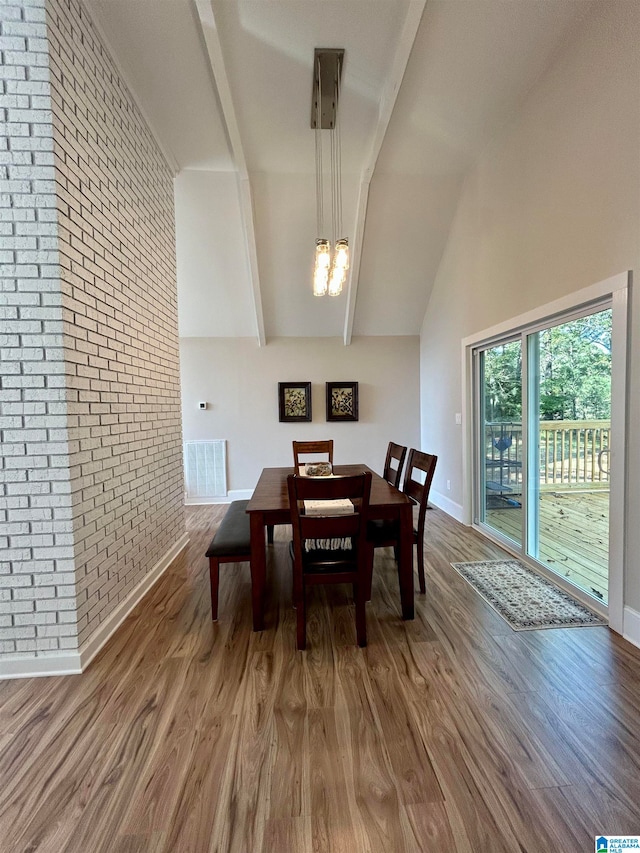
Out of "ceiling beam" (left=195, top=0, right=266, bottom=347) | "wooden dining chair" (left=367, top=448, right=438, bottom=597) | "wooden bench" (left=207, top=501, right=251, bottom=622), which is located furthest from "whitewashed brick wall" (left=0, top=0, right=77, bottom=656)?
"wooden dining chair" (left=367, top=448, right=438, bottom=597)

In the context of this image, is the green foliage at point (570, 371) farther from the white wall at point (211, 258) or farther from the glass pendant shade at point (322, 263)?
the white wall at point (211, 258)

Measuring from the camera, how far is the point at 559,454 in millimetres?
2678

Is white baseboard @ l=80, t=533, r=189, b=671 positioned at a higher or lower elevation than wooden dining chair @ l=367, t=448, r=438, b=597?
lower

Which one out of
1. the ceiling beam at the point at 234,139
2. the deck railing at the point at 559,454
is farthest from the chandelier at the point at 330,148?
the deck railing at the point at 559,454

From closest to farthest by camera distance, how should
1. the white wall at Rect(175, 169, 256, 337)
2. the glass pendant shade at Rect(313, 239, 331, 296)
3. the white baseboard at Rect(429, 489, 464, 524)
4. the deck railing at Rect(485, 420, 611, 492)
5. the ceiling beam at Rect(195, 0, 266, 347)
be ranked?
the ceiling beam at Rect(195, 0, 266, 347), the deck railing at Rect(485, 420, 611, 492), the glass pendant shade at Rect(313, 239, 331, 296), the white wall at Rect(175, 169, 256, 337), the white baseboard at Rect(429, 489, 464, 524)

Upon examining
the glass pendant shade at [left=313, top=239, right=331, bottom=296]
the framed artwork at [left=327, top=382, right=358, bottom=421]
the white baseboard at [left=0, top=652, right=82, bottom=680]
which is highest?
the glass pendant shade at [left=313, top=239, right=331, bottom=296]

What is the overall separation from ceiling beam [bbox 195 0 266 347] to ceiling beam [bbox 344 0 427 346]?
42.4 inches

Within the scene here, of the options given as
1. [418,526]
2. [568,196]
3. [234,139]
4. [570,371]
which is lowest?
[418,526]

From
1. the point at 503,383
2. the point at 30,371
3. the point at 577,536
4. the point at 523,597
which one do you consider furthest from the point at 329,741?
the point at 503,383

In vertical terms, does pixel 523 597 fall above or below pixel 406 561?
below

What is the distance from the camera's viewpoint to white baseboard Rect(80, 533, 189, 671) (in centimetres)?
190

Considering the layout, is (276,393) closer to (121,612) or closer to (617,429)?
(121,612)

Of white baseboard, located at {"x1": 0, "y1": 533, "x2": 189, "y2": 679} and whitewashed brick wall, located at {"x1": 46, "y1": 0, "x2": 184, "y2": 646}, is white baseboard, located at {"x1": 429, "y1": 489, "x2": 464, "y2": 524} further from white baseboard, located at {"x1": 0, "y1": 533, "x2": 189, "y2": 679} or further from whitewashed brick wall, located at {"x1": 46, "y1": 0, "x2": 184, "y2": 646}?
white baseboard, located at {"x1": 0, "y1": 533, "x2": 189, "y2": 679}

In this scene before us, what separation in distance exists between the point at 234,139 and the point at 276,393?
300cm
